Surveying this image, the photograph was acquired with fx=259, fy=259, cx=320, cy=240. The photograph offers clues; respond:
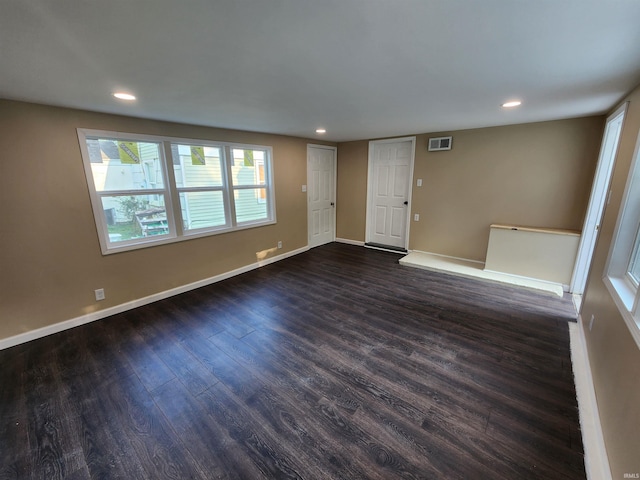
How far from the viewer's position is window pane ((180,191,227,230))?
11.5 ft

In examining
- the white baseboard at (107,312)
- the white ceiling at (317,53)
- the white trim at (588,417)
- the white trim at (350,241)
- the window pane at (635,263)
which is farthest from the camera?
the white trim at (350,241)

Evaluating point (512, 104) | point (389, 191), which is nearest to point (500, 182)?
point (512, 104)

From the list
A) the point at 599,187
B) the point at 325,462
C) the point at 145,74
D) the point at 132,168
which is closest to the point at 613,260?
the point at 599,187

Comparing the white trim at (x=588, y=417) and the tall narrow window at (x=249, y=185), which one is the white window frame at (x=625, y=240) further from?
the tall narrow window at (x=249, y=185)

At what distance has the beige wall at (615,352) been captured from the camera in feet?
3.89

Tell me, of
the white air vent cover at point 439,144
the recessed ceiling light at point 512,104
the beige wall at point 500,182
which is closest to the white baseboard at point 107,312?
the beige wall at point 500,182

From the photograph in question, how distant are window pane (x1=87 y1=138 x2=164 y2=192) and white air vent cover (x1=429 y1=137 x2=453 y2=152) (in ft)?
13.4

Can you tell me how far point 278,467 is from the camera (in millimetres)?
1402

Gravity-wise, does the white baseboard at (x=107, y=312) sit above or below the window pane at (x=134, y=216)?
below

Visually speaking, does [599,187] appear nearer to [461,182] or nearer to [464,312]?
[461,182]

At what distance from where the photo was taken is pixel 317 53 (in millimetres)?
1476

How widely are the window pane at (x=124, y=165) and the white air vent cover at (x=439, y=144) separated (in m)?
4.09

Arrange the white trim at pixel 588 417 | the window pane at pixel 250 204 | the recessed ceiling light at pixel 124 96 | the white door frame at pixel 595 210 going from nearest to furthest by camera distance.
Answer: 1. the white trim at pixel 588 417
2. the recessed ceiling light at pixel 124 96
3. the white door frame at pixel 595 210
4. the window pane at pixel 250 204

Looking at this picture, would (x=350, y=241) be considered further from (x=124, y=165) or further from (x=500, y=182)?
(x=124, y=165)
